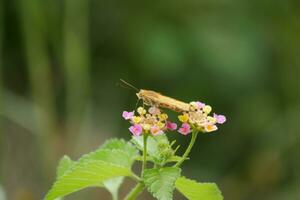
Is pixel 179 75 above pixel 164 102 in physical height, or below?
above

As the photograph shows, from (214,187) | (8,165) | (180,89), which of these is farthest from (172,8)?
(214,187)

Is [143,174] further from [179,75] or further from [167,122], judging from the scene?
[179,75]

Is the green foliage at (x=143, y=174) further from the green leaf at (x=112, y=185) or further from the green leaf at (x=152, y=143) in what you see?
the green leaf at (x=112, y=185)

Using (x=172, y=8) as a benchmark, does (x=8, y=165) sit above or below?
below

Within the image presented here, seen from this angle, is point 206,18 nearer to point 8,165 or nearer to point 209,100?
point 209,100

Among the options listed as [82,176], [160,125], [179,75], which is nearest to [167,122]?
[160,125]

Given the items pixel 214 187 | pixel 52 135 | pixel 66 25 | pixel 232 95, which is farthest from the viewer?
pixel 232 95
